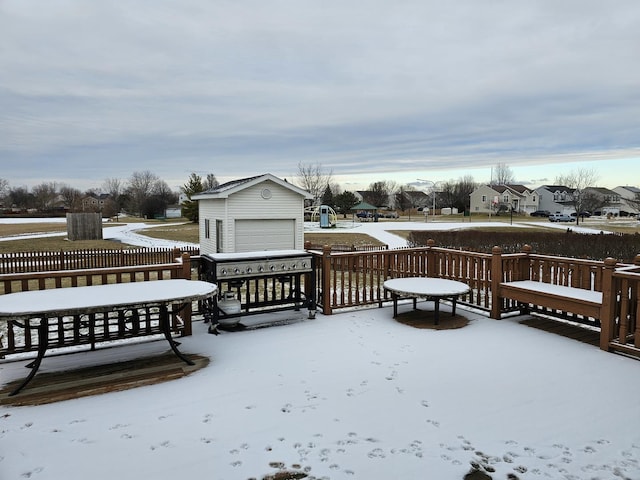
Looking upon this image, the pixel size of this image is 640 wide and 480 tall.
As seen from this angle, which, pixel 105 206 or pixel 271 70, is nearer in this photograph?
pixel 271 70

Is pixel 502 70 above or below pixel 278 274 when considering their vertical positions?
above

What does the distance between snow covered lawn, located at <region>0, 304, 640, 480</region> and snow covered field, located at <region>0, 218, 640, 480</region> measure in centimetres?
1

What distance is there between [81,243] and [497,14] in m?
25.9

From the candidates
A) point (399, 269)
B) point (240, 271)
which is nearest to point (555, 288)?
point (399, 269)

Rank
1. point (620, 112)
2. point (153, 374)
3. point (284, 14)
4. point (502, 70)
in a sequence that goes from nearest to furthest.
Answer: point (153, 374) < point (284, 14) < point (502, 70) < point (620, 112)

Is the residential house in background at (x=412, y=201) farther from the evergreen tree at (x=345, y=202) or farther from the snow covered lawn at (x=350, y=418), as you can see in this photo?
the snow covered lawn at (x=350, y=418)

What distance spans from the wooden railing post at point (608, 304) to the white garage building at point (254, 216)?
38.4 ft

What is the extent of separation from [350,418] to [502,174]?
8945cm

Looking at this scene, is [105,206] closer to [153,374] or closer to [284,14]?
[284,14]

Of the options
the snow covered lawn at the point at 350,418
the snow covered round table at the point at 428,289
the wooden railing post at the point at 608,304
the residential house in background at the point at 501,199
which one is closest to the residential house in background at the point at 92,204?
the snow covered round table at the point at 428,289

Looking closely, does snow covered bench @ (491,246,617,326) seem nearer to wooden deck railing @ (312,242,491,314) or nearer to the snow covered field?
wooden deck railing @ (312,242,491,314)

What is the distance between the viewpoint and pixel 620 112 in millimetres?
18531

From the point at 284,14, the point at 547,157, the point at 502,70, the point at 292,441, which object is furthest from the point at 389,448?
the point at 547,157

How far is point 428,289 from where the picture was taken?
19.1ft
